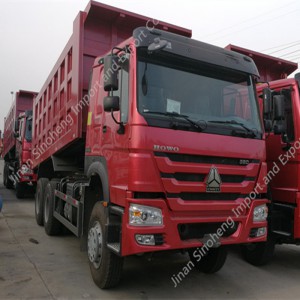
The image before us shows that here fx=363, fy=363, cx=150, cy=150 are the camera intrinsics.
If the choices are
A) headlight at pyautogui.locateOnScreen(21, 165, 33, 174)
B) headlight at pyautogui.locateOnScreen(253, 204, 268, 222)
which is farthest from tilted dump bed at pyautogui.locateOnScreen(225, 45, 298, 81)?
headlight at pyautogui.locateOnScreen(21, 165, 33, 174)

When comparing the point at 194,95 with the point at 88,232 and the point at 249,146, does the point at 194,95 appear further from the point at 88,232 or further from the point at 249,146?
the point at 88,232

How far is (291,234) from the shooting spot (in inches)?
182

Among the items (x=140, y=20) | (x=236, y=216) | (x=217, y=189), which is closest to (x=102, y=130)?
(x=217, y=189)

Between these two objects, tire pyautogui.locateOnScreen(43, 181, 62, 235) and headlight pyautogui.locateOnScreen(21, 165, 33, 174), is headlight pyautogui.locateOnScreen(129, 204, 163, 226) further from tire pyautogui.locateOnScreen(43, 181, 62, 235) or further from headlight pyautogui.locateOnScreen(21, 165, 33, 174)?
headlight pyautogui.locateOnScreen(21, 165, 33, 174)

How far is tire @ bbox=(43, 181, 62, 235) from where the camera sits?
20.9 feet

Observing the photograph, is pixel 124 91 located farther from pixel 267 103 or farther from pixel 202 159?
pixel 267 103

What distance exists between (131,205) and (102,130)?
1.15 meters

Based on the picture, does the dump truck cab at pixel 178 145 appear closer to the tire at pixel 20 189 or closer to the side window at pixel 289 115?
the side window at pixel 289 115

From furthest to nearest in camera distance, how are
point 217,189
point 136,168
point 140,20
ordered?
point 140,20, point 217,189, point 136,168

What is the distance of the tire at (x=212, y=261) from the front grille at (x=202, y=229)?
2.30 feet

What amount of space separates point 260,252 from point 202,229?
182cm

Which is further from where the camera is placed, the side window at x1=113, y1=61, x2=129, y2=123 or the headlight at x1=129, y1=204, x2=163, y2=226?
the side window at x1=113, y1=61, x2=129, y2=123

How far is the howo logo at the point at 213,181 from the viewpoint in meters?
3.65

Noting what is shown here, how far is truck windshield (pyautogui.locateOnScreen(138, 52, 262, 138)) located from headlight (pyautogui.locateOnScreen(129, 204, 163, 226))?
2.61ft
